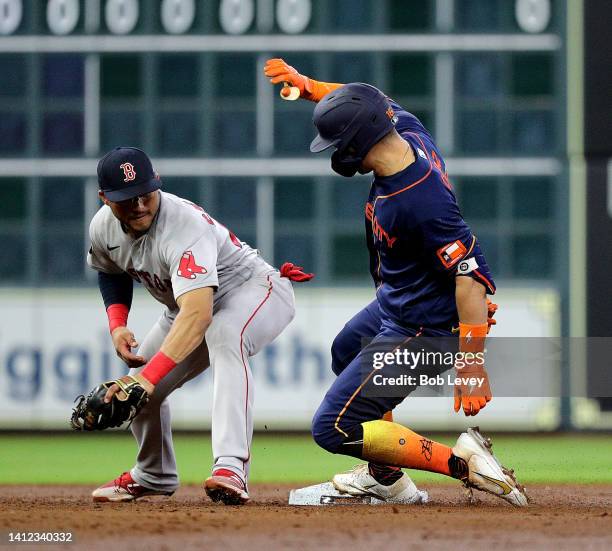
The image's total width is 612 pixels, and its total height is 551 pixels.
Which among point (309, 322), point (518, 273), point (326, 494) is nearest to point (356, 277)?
point (309, 322)

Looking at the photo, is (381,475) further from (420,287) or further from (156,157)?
(156,157)

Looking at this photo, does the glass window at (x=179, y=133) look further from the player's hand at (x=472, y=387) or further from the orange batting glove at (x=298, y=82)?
the player's hand at (x=472, y=387)

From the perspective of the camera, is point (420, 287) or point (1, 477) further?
point (1, 477)

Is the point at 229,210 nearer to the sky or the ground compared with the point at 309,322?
nearer to the sky

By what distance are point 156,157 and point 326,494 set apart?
568 centimetres

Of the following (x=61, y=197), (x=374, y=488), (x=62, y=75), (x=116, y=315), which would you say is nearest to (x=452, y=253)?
(x=374, y=488)

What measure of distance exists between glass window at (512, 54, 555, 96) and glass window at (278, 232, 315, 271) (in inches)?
80.5

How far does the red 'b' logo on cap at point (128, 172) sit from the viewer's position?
4629mm

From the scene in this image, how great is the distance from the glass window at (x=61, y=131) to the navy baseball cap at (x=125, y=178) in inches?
228

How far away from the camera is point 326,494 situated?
16.7ft

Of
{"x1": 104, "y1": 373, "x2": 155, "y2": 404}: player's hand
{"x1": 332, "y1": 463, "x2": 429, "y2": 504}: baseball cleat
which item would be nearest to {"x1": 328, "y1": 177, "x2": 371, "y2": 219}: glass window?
{"x1": 332, "y1": 463, "x2": 429, "y2": 504}: baseball cleat

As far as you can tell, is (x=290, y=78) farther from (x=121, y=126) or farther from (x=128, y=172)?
(x=121, y=126)

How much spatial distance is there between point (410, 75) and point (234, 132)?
58.3 inches

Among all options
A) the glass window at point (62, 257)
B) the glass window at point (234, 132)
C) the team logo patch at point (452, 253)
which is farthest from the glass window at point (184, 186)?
the team logo patch at point (452, 253)
